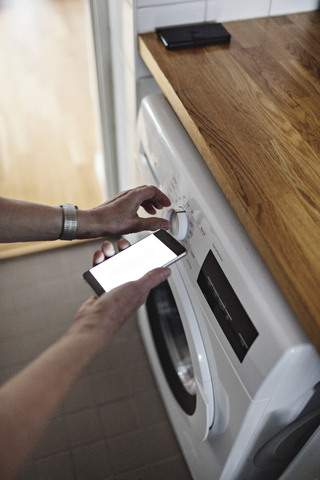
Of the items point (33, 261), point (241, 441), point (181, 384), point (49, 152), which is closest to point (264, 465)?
point (241, 441)

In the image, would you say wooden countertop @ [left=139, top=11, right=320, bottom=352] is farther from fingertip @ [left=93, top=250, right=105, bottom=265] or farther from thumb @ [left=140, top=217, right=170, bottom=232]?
fingertip @ [left=93, top=250, right=105, bottom=265]

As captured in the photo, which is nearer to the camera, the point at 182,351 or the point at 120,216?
the point at 120,216

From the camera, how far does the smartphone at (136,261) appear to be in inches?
26.8

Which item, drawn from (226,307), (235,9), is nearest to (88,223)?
(226,307)

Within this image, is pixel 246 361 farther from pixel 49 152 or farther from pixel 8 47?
pixel 8 47

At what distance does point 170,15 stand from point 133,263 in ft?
2.04

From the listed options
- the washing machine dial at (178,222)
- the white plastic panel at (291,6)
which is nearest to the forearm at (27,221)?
the washing machine dial at (178,222)

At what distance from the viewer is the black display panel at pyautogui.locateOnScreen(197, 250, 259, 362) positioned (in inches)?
22.4

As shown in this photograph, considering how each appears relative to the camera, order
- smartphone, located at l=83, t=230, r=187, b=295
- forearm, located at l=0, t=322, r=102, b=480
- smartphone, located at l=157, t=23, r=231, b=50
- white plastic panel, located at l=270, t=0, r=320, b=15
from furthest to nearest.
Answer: white plastic panel, located at l=270, t=0, r=320, b=15
smartphone, located at l=157, t=23, r=231, b=50
smartphone, located at l=83, t=230, r=187, b=295
forearm, located at l=0, t=322, r=102, b=480

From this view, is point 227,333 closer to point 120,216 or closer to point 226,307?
point 226,307

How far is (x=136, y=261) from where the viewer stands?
2.29ft

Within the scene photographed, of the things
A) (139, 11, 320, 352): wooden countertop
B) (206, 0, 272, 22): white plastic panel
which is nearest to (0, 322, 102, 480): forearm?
(139, 11, 320, 352): wooden countertop

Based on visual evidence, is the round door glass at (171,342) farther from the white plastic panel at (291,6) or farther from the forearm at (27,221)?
the white plastic panel at (291,6)

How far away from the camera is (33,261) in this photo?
1.60 metres
